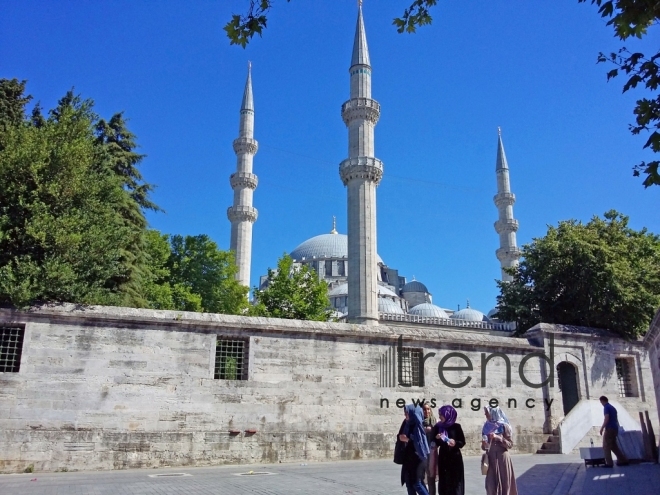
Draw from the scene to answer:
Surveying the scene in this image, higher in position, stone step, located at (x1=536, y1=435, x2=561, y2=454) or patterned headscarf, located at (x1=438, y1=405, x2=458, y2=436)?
patterned headscarf, located at (x1=438, y1=405, x2=458, y2=436)

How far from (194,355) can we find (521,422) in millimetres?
7998

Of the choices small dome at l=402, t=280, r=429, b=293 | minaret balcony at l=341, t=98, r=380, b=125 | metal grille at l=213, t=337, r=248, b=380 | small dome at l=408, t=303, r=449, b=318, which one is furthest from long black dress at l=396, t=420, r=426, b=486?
small dome at l=402, t=280, r=429, b=293

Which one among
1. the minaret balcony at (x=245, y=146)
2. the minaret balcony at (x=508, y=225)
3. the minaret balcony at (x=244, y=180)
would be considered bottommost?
the minaret balcony at (x=508, y=225)

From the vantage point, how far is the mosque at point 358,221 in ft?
94.7

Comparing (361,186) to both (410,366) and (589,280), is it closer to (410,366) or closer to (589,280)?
(589,280)

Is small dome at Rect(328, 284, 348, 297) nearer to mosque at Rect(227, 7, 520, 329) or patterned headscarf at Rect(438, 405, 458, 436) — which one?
mosque at Rect(227, 7, 520, 329)

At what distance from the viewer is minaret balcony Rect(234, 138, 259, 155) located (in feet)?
129

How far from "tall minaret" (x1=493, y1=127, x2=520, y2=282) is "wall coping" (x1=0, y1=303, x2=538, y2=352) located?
30744mm

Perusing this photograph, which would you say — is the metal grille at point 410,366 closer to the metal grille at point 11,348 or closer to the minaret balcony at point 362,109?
the metal grille at point 11,348

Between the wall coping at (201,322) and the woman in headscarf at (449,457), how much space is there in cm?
618

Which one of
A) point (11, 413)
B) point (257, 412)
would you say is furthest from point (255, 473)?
point (11, 413)

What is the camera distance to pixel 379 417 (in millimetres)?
11711

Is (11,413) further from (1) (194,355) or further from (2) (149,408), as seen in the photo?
(1) (194,355)

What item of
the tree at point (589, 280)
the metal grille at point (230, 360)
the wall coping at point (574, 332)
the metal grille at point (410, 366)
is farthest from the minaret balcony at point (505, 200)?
the metal grille at point (230, 360)
